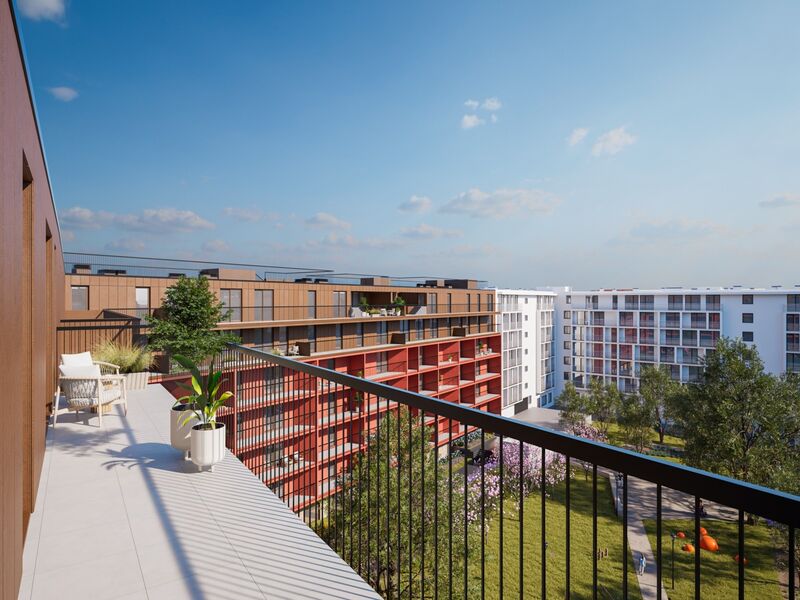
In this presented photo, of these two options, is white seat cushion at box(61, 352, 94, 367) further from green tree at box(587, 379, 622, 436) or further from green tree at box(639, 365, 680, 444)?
green tree at box(587, 379, 622, 436)

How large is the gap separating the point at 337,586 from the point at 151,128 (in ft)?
92.5

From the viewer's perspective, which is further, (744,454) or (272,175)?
(272,175)

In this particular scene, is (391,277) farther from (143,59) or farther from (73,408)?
(73,408)

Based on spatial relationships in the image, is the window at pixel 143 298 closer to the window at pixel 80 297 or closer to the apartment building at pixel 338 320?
the apartment building at pixel 338 320

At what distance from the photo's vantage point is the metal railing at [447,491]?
4.35 ft

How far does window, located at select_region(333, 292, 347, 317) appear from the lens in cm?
2670

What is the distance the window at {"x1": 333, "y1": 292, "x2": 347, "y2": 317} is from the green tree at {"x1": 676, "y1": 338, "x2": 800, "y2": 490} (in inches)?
756

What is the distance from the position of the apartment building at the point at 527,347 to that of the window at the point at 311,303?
20.6 metres

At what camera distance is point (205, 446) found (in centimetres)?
432

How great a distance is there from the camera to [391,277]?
104 ft

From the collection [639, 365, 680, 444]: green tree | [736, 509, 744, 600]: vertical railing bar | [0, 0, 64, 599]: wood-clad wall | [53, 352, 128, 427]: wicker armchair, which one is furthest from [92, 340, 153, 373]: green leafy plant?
[639, 365, 680, 444]: green tree

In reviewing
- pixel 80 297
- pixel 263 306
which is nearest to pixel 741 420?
pixel 263 306

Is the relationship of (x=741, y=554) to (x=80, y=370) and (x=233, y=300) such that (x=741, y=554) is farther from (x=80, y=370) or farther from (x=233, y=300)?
(x=233, y=300)

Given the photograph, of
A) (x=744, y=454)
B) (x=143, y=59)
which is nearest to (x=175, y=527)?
(x=143, y=59)
